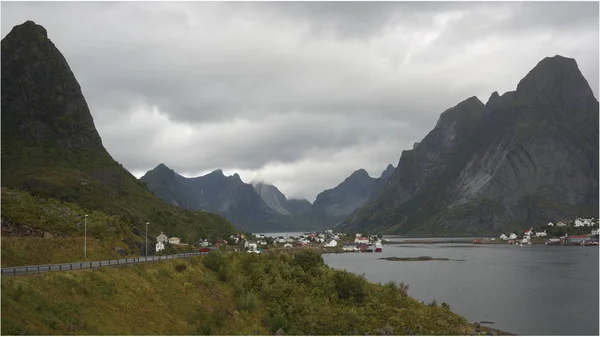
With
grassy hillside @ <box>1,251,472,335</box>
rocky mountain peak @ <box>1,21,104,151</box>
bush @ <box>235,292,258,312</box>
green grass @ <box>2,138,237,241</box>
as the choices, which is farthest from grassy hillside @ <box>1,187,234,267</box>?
rocky mountain peak @ <box>1,21,104,151</box>

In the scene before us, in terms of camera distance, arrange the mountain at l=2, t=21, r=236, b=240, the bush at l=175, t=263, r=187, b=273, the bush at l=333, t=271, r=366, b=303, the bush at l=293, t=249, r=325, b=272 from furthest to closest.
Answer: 1. the mountain at l=2, t=21, r=236, b=240
2. the bush at l=293, t=249, r=325, b=272
3. the bush at l=333, t=271, r=366, b=303
4. the bush at l=175, t=263, r=187, b=273

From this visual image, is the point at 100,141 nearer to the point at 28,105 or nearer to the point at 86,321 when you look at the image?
the point at 28,105

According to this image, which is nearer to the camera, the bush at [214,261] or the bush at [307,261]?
the bush at [214,261]

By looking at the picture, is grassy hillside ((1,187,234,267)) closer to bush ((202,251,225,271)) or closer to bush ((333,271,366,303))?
bush ((202,251,225,271))

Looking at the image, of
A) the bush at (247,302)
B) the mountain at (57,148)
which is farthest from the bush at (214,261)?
the mountain at (57,148)

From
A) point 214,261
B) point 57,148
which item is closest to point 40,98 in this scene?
point 57,148

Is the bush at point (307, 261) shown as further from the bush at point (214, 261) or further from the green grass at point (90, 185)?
the green grass at point (90, 185)
